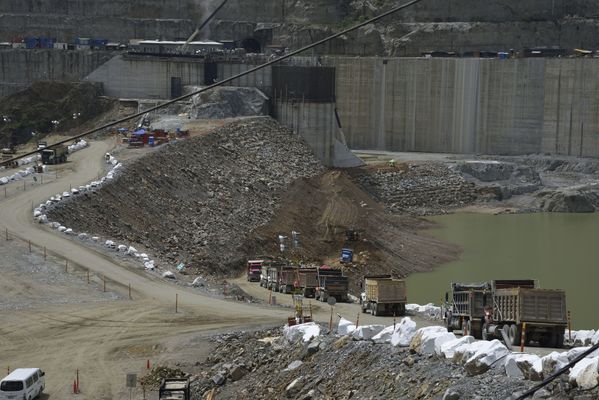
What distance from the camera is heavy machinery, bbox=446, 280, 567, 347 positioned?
22672 millimetres

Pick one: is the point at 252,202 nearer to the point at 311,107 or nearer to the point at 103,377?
the point at 311,107

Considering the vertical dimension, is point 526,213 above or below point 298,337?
below

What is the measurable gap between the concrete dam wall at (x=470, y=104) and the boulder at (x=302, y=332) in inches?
2310

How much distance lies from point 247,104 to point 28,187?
24.4 m

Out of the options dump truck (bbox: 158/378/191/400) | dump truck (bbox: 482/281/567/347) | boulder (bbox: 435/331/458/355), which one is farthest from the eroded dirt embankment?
boulder (bbox: 435/331/458/355)

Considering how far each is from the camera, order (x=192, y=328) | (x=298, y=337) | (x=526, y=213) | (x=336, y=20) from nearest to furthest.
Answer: (x=298, y=337)
(x=192, y=328)
(x=526, y=213)
(x=336, y=20)

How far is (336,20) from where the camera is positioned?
97625mm

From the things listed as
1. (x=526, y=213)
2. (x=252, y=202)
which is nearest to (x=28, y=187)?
(x=252, y=202)

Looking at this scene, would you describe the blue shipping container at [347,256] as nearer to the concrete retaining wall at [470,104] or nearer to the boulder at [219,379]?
the boulder at [219,379]

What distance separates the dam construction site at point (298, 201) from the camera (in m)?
22.8

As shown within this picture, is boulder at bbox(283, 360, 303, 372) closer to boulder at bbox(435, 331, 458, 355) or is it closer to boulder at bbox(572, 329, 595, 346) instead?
boulder at bbox(435, 331, 458, 355)

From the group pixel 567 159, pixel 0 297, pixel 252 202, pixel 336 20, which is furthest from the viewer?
pixel 336 20

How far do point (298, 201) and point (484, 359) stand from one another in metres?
41.8

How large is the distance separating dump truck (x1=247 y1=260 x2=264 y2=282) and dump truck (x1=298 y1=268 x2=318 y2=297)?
21.0 feet
